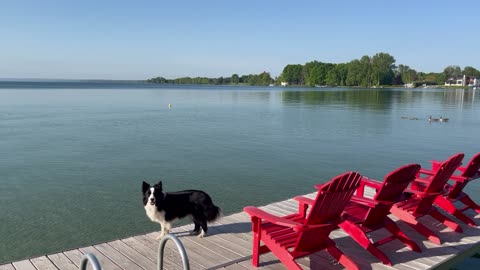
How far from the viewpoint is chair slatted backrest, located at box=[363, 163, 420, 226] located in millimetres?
4574

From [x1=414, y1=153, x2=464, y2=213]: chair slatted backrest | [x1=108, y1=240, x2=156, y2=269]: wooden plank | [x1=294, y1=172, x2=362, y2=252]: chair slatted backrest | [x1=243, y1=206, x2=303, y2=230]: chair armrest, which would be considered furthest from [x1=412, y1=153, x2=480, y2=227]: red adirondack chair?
[x1=108, y1=240, x2=156, y2=269]: wooden plank

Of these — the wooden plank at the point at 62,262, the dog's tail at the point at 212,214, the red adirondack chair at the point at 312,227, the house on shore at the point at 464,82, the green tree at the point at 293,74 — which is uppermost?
the green tree at the point at 293,74

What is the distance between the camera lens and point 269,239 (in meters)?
4.25

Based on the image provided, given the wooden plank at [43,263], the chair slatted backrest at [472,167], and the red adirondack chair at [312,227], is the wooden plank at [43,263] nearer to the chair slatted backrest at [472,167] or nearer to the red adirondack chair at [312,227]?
the red adirondack chair at [312,227]

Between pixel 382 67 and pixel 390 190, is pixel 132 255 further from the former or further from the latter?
Answer: pixel 382 67

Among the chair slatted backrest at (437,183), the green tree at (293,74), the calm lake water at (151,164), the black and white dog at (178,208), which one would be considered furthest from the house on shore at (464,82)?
the black and white dog at (178,208)

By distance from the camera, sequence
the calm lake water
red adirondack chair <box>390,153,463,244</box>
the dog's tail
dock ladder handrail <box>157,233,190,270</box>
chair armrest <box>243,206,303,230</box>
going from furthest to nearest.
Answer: the calm lake water
the dog's tail
red adirondack chair <box>390,153,463,244</box>
chair armrest <box>243,206,303,230</box>
dock ladder handrail <box>157,233,190,270</box>

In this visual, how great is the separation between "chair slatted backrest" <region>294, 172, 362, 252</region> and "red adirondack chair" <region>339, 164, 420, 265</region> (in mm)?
495

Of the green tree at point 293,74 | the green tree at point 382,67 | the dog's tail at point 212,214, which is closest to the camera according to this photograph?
the dog's tail at point 212,214

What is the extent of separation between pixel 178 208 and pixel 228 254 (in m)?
0.99

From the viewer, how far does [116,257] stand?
4.70 meters

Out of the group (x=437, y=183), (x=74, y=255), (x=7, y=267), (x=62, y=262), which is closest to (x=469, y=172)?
(x=437, y=183)

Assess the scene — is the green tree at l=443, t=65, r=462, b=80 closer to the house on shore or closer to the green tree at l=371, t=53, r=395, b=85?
the house on shore

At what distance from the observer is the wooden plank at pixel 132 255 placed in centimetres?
453
